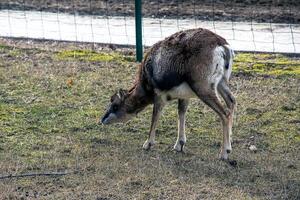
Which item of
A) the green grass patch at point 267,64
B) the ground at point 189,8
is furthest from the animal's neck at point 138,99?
the ground at point 189,8

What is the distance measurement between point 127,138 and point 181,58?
1141 millimetres

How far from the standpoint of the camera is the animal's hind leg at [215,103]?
7.12 m

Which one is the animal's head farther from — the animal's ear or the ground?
the ground

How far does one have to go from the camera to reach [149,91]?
7531mm

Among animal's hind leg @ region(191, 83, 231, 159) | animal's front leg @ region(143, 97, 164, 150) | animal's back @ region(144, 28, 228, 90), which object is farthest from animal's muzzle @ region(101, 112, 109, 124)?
animal's hind leg @ region(191, 83, 231, 159)

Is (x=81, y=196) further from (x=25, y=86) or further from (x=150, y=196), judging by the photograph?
(x=25, y=86)

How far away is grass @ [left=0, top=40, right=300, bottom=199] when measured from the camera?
21.7 ft

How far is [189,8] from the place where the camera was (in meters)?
14.8

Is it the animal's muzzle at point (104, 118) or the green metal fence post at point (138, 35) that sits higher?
the animal's muzzle at point (104, 118)

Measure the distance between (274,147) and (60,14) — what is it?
311 inches

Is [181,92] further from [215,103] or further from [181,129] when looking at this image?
[181,129]

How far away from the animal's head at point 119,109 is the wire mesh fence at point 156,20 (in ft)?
14.1

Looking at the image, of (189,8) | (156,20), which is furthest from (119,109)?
(189,8)

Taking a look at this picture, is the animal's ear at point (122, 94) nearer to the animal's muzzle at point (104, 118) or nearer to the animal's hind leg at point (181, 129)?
the animal's muzzle at point (104, 118)
